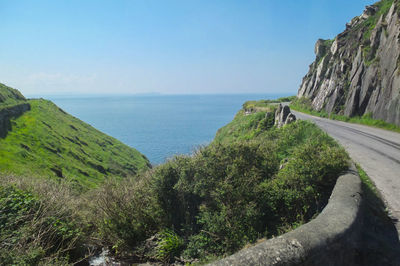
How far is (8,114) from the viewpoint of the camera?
4325cm

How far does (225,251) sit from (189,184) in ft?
9.36

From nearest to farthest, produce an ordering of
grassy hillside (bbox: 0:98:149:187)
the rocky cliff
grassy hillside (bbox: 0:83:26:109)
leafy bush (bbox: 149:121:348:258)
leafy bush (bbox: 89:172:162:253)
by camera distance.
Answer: leafy bush (bbox: 149:121:348:258)
leafy bush (bbox: 89:172:162:253)
the rocky cliff
grassy hillside (bbox: 0:98:149:187)
grassy hillside (bbox: 0:83:26:109)

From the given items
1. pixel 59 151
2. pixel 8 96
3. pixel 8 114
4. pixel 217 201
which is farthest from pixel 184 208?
pixel 8 96

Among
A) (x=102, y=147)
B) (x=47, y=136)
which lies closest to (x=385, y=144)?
(x=47, y=136)

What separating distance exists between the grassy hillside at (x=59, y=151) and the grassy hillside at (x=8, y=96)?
0.67m

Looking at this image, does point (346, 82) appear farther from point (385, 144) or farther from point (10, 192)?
point (10, 192)

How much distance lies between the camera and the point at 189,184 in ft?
32.3

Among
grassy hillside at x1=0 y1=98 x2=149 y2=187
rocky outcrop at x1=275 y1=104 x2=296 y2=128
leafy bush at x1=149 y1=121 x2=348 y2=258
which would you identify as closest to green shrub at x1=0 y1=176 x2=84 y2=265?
leafy bush at x1=149 y1=121 x2=348 y2=258

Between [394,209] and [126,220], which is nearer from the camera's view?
[394,209]

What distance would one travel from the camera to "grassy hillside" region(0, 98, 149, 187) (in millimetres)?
31266

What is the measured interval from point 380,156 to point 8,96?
6384cm

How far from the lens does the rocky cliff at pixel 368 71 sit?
2197 centimetres

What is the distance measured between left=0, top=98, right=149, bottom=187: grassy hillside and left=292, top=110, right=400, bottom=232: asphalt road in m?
15.9

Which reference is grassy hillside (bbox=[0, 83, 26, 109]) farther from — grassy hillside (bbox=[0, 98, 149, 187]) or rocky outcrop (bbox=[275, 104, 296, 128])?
rocky outcrop (bbox=[275, 104, 296, 128])
